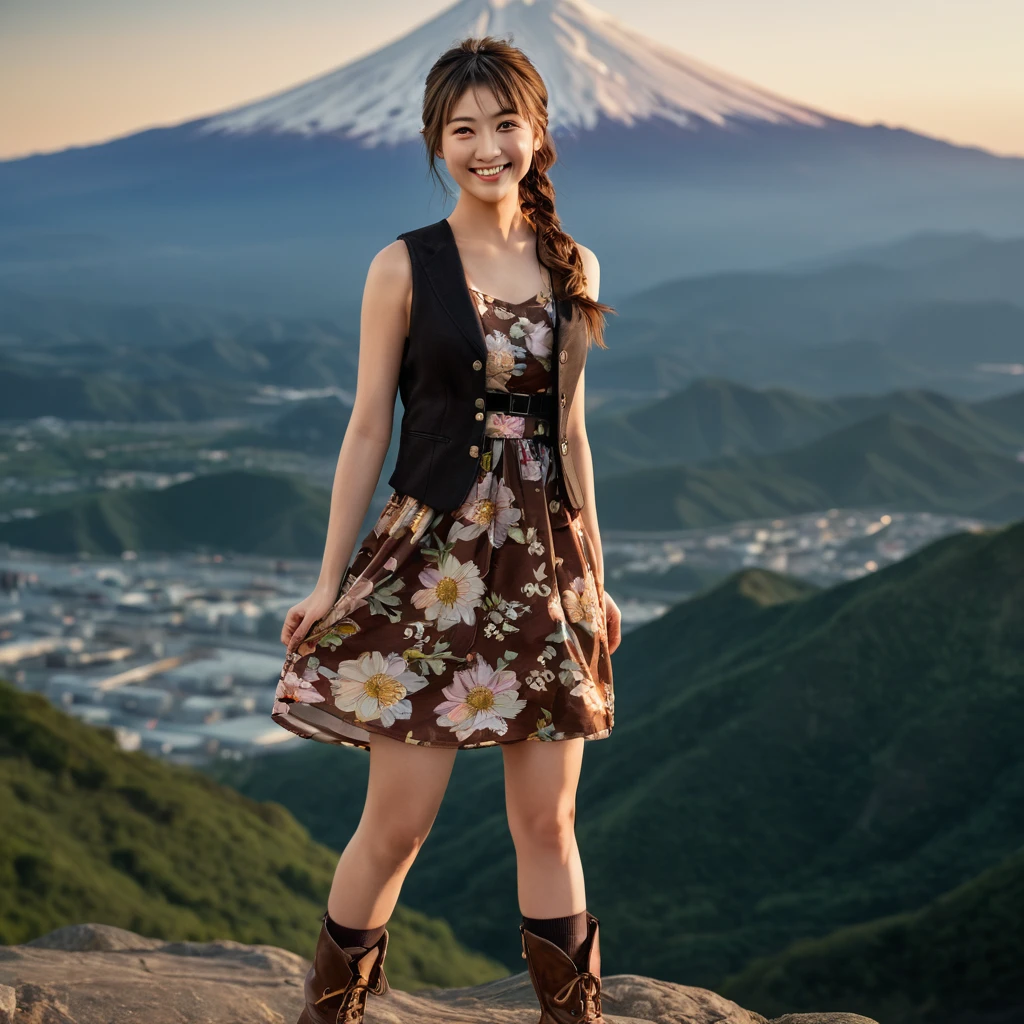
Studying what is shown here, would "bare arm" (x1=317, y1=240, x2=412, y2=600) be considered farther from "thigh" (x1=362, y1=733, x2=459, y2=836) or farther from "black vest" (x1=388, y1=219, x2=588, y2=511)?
"thigh" (x1=362, y1=733, x2=459, y2=836)

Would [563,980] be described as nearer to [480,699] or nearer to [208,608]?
[480,699]

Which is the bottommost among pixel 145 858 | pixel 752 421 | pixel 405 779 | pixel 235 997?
pixel 145 858

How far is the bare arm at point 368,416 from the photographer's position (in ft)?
9.67

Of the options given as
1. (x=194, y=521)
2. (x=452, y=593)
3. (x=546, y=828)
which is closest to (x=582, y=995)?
(x=546, y=828)

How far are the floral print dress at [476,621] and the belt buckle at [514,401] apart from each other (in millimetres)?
15

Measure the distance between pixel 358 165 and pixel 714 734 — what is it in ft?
565

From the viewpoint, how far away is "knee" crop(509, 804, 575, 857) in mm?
2982

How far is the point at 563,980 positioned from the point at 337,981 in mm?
524

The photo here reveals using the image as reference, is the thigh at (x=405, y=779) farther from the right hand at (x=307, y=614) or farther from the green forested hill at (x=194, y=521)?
the green forested hill at (x=194, y=521)

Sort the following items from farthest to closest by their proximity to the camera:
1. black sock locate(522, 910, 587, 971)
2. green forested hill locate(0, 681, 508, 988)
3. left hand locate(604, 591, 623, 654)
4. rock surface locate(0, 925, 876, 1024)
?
1. green forested hill locate(0, 681, 508, 988)
2. rock surface locate(0, 925, 876, 1024)
3. left hand locate(604, 591, 623, 654)
4. black sock locate(522, 910, 587, 971)

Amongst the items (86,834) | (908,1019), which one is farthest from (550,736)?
(86,834)

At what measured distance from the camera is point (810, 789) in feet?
64.5

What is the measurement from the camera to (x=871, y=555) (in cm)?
6725

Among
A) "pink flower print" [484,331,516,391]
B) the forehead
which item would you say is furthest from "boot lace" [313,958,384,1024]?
the forehead
